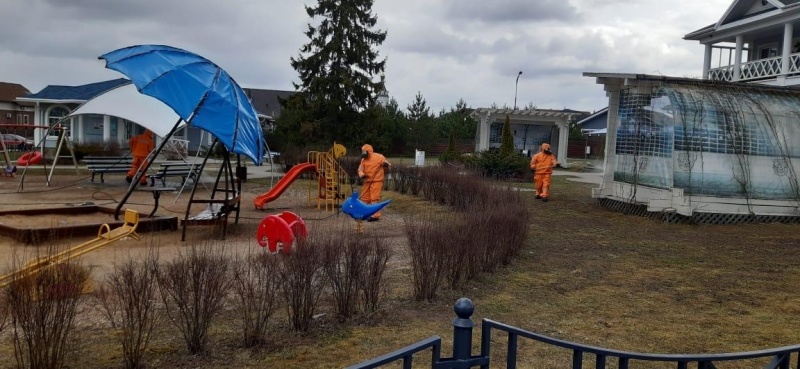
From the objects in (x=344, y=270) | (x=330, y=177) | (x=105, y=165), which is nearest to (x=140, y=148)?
(x=105, y=165)

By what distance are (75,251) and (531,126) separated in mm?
31696

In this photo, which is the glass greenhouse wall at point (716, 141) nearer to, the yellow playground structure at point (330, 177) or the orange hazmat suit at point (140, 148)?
the yellow playground structure at point (330, 177)

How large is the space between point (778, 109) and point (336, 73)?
22.6 m

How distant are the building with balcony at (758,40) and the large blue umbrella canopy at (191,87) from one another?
21.3m

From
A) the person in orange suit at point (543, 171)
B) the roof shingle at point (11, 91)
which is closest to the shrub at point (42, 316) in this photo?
the person in orange suit at point (543, 171)

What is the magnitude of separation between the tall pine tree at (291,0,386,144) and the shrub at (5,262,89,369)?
29115 millimetres

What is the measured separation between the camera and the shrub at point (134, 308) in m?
4.20

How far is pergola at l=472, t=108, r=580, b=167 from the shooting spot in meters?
34.3

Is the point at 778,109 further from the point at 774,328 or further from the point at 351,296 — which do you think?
the point at 351,296

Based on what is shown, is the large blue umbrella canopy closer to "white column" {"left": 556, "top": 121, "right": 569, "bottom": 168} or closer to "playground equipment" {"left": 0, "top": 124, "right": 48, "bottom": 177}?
"playground equipment" {"left": 0, "top": 124, "right": 48, "bottom": 177}

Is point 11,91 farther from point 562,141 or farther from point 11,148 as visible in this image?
point 562,141

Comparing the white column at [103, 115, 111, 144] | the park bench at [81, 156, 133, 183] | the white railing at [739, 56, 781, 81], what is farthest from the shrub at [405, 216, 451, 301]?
the white column at [103, 115, 111, 144]

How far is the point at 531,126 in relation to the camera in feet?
120

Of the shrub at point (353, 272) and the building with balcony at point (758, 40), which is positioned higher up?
the building with balcony at point (758, 40)
